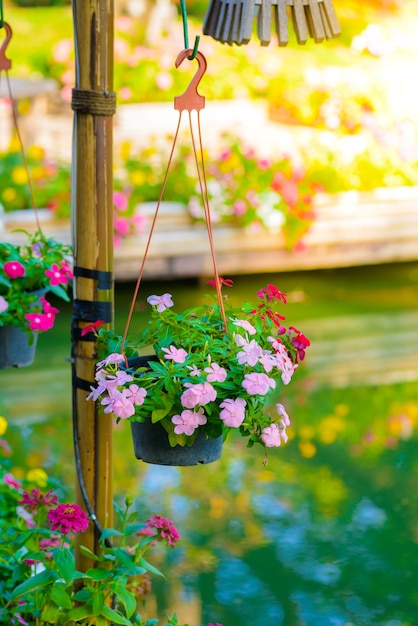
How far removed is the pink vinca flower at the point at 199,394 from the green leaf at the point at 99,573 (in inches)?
22.9

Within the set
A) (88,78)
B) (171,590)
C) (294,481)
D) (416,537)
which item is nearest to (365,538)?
(416,537)

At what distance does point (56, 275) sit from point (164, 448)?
0.74 meters

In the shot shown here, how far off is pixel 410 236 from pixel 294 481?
Result: 2997mm

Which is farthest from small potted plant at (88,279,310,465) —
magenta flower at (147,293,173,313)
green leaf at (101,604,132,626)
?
green leaf at (101,604,132,626)

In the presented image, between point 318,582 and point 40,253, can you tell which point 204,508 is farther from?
point 40,253

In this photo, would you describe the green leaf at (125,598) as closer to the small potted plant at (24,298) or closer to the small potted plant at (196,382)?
the small potted plant at (196,382)

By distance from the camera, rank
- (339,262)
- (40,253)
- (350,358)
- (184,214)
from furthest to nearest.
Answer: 1. (339,262)
2. (184,214)
3. (350,358)
4. (40,253)

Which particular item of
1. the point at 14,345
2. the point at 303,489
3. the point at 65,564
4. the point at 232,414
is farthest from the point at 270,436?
the point at 303,489

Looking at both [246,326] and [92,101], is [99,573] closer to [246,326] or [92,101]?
[246,326]

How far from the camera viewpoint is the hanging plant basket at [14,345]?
280 cm

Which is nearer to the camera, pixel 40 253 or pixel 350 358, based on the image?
pixel 40 253

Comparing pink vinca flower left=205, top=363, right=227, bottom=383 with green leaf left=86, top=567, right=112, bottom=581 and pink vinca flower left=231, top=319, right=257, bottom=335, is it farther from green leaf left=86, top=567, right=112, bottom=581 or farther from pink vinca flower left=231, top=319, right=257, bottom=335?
green leaf left=86, top=567, right=112, bottom=581

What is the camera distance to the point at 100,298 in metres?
2.46

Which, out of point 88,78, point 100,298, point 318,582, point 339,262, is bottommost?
point 318,582
